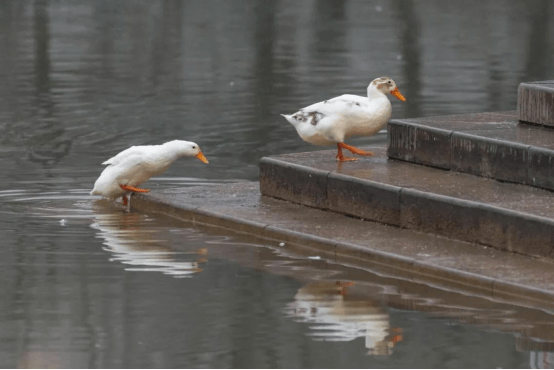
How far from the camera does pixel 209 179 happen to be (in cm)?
1453

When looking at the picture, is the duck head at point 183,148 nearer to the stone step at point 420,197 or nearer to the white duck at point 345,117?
the stone step at point 420,197

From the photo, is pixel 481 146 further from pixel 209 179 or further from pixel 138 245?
pixel 209 179

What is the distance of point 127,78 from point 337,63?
12.0 ft

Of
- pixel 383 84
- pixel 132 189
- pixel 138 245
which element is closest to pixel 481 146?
pixel 383 84

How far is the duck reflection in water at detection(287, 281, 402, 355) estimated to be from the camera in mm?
8885

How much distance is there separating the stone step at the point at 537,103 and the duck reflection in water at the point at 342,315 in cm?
338

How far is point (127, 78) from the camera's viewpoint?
2362 centimetres

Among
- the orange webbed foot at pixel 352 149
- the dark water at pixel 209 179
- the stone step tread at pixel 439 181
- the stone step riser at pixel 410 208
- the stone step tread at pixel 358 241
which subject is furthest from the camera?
the orange webbed foot at pixel 352 149

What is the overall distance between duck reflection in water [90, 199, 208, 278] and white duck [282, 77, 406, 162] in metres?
1.58

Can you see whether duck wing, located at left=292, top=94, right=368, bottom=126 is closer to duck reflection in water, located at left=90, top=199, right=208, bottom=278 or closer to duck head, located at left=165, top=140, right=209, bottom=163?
duck head, located at left=165, top=140, right=209, bottom=163

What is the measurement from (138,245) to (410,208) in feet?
6.72

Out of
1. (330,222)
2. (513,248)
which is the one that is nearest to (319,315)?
(513,248)

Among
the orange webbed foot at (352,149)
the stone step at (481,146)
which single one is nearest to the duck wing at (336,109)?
the orange webbed foot at (352,149)

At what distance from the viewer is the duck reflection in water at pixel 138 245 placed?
10859 millimetres
